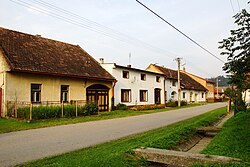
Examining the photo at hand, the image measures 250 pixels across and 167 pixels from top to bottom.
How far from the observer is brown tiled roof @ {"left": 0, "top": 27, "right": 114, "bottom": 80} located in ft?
55.8

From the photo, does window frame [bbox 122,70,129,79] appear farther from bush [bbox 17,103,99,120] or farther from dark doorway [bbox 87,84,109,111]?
bush [bbox 17,103,99,120]

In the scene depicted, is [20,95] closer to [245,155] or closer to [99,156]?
[99,156]

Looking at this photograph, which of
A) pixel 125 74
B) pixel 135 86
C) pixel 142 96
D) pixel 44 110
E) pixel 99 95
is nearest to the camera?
pixel 44 110

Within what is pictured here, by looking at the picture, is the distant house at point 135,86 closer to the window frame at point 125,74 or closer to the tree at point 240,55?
the window frame at point 125,74

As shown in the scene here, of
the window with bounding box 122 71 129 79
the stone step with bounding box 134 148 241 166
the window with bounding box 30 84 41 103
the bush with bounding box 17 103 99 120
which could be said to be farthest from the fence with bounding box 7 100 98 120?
the stone step with bounding box 134 148 241 166

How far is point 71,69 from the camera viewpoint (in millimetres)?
20234

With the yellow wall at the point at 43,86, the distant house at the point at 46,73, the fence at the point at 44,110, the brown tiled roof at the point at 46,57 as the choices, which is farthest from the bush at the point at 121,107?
the fence at the point at 44,110

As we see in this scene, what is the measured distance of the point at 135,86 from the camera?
28703 mm

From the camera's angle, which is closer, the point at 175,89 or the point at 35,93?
the point at 35,93

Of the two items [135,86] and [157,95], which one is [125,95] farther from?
[157,95]

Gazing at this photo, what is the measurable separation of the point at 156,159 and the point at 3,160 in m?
4.10

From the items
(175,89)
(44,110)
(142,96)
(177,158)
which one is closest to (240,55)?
(177,158)

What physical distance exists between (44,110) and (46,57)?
614cm

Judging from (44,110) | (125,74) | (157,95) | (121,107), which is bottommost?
(121,107)
